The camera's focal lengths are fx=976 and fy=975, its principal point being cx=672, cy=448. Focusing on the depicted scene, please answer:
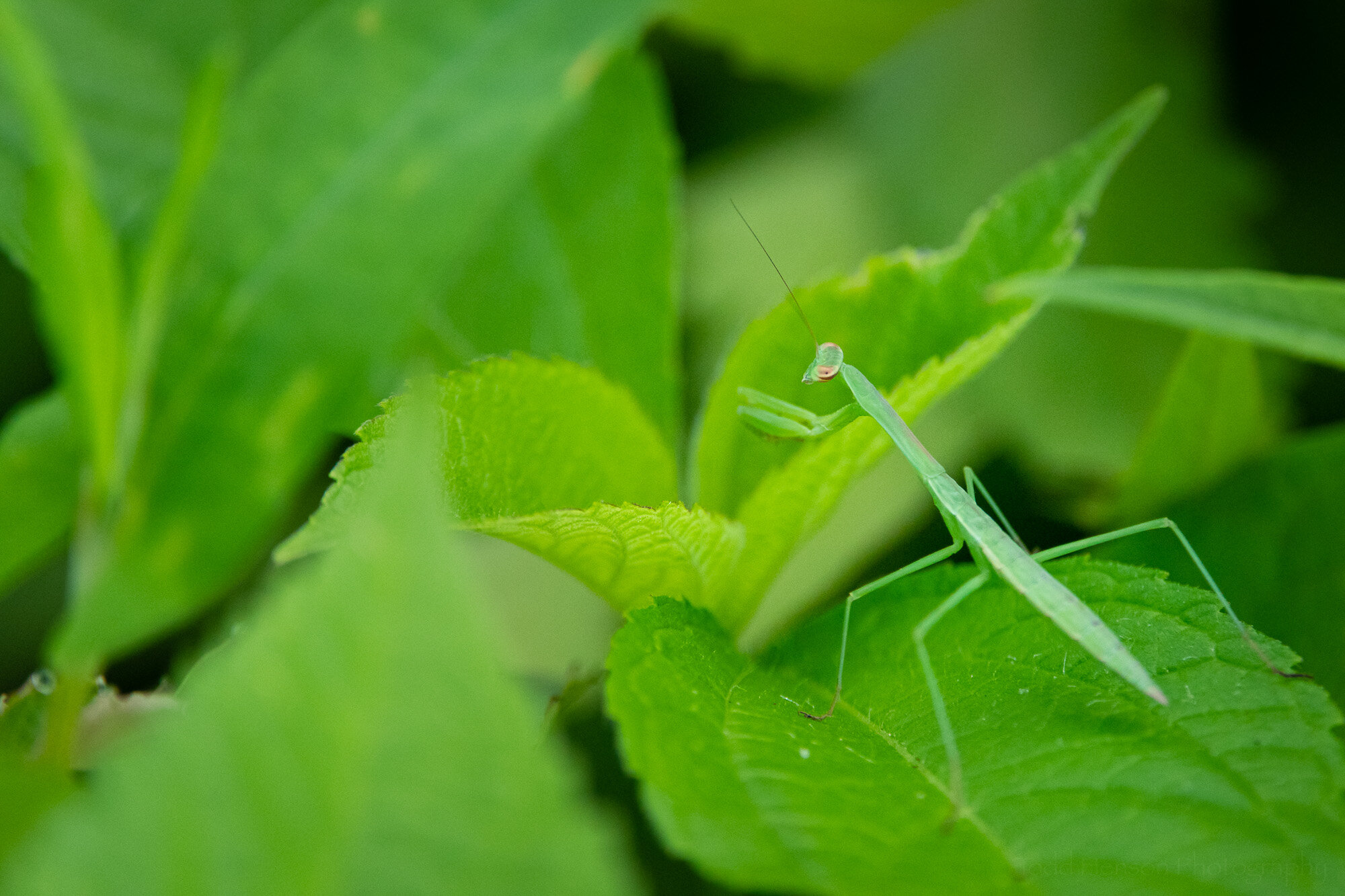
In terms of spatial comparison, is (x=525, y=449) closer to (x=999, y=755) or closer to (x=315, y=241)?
(x=315, y=241)

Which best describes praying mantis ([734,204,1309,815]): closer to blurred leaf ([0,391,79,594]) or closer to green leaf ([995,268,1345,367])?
green leaf ([995,268,1345,367])

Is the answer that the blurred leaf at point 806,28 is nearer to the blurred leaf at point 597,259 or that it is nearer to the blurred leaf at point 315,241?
the blurred leaf at point 597,259

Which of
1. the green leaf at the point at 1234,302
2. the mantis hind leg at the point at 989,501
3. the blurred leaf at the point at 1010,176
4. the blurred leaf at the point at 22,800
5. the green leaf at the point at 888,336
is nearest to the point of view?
the blurred leaf at the point at 22,800

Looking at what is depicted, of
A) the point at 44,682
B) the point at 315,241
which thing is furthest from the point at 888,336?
the point at 44,682

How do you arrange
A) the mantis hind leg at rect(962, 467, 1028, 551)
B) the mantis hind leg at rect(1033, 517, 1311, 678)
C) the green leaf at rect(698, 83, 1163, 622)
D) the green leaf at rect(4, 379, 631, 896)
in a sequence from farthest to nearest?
1. the mantis hind leg at rect(962, 467, 1028, 551)
2. the mantis hind leg at rect(1033, 517, 1311, 678)
3. the green leaf at rect(698, 83, 1163, 622)
4. the green leaf at rect(4, 379, 631, 896)

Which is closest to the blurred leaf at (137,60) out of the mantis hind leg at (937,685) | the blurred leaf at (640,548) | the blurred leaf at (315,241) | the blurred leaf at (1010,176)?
the blurred leaf at (315,241)

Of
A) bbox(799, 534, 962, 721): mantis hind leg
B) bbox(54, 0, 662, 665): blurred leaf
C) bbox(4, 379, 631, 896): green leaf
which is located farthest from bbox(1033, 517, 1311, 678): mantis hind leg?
bbox(4, 379, 631, 896): green leaf

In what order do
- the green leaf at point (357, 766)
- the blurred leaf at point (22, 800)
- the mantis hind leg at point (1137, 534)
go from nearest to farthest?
the green leaf at point (357, 766)
the blurred leaf at point (22, 800)
the mantis hind leg at point (1137, 534)
